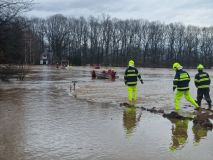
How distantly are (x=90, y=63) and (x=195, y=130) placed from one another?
116 meters

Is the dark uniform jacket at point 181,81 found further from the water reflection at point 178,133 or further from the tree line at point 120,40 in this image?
the tree line at point 120,40

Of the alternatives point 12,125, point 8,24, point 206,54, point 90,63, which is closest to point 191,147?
point 12,125

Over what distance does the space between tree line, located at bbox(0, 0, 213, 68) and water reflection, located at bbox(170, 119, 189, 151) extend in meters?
109

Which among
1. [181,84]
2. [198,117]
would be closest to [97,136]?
[198,117]

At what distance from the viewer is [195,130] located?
36.6 ft

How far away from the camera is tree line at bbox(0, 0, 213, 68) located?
127188 millimetres

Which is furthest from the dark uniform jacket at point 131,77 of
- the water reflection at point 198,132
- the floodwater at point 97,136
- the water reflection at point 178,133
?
the water reflection at point 198,132

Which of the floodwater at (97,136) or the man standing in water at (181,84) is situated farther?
the man standing in water at (181,84)

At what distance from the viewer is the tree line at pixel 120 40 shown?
5007 inches

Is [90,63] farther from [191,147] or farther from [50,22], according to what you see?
[191,147]

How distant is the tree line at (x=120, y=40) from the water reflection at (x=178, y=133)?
109 m

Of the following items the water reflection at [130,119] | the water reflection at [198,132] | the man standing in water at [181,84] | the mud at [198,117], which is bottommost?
the water reflection at [130,119]

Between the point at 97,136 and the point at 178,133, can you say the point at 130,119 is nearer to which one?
the point at 178,133

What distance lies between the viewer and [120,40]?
432 feet
